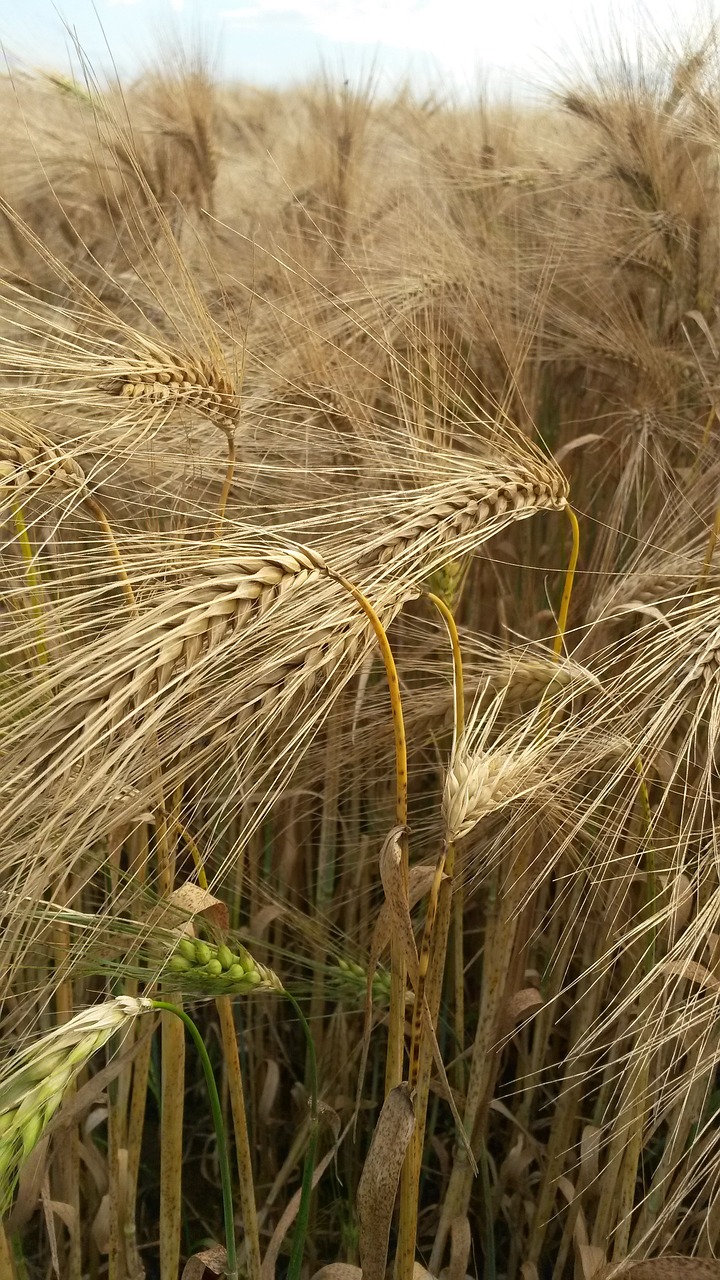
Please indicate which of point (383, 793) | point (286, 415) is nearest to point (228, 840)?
point (383, 793)

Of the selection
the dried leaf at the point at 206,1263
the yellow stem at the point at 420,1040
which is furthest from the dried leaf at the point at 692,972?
the dried leaf at the point at 206,1263

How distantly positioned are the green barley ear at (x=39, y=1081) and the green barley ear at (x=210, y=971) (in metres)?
0.09

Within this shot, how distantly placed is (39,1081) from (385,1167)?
0.26 metres

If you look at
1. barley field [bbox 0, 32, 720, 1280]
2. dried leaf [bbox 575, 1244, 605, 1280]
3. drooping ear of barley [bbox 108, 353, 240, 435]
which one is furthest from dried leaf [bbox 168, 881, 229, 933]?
dried leaf [bbox 575, 1244, 605, 1280]

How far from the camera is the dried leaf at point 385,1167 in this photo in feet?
Answer: 2.52

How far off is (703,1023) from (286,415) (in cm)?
81

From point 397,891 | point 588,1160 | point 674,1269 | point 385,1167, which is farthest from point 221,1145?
point 588,1160

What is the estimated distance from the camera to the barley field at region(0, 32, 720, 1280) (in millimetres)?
751

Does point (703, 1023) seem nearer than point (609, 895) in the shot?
Yes

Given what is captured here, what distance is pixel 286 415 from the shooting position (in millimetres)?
1341

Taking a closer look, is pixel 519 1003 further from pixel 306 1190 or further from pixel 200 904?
pixel 200 904

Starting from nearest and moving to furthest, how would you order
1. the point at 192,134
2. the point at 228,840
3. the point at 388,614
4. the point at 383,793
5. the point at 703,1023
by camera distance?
the point at 388,614, the point at 703,1023, the point at 228,840, the point at 383,793, the point at 192,134

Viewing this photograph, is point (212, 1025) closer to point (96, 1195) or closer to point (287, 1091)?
point (287, 1091)

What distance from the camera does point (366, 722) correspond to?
1348mm
